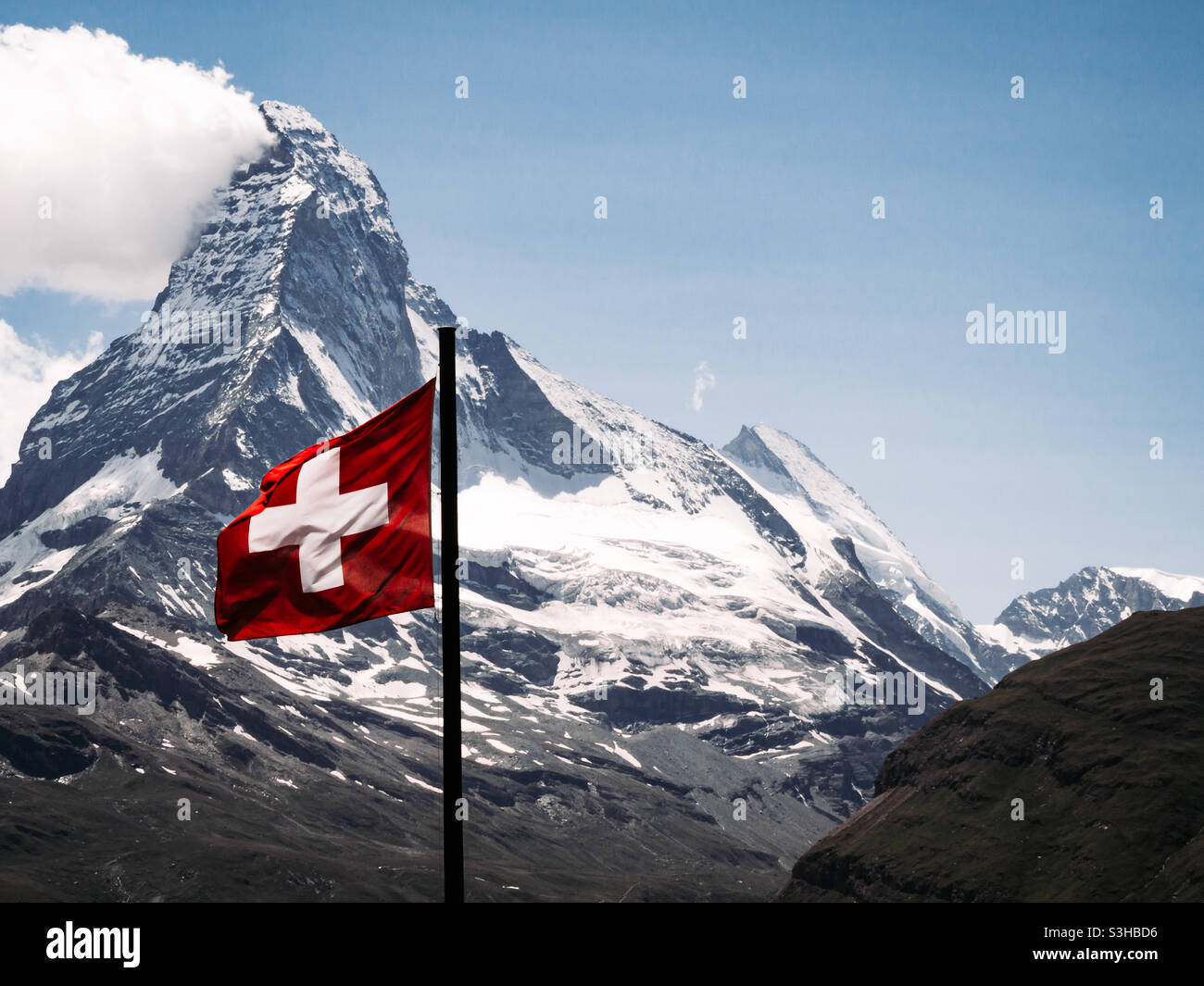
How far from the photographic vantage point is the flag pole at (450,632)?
2330 cm

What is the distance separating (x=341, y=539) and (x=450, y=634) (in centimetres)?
494

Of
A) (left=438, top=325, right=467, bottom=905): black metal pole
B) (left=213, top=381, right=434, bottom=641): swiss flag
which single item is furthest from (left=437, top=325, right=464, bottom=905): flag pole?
(left=213, top=381, right=434, bottom=641): swiss flag

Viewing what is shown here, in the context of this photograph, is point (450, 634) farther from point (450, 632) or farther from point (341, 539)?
point (341, 539)

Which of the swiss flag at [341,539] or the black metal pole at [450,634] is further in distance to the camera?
the swiss flag at [341,539]

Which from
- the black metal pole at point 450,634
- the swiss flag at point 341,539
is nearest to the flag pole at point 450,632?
the black metal pole at point 450,634

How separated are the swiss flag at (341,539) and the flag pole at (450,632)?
7.59 ft

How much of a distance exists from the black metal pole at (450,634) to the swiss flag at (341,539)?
2.29 m

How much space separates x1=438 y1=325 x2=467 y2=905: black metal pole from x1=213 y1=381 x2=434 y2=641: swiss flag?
2.29 meters

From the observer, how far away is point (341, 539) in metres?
28.7

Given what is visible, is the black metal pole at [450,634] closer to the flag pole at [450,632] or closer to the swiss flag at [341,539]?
the flag pole at [450,632]

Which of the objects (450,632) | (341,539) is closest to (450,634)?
(450,632)

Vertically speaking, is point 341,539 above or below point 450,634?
above
